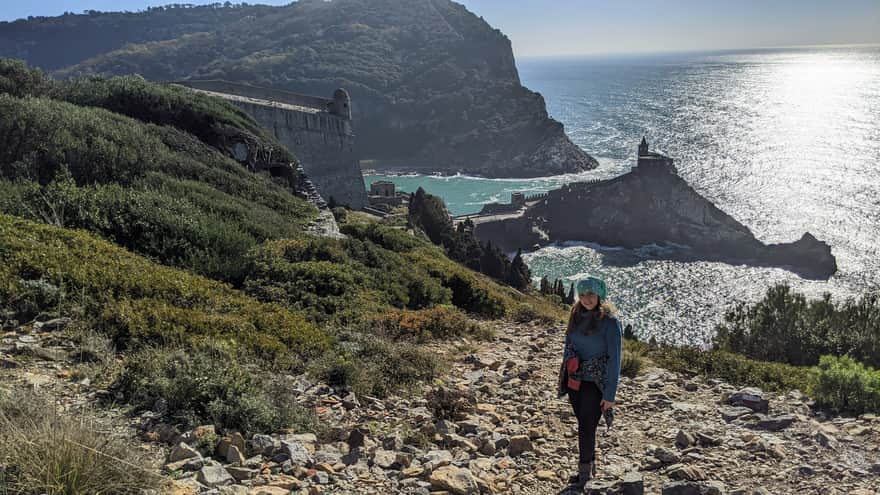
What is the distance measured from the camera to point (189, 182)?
59.0 ft

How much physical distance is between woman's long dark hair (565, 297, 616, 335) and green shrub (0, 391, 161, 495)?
3.97m

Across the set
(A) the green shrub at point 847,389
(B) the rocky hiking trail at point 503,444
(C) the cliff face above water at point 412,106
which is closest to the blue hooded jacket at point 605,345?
(B) the rocky hiking trail at point 503,444

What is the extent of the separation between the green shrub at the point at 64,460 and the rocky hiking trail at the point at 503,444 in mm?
417

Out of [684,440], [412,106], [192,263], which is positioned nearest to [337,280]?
[192,263]

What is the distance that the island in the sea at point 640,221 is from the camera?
3590 inches

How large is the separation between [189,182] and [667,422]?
15.4 m

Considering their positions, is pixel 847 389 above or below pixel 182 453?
below

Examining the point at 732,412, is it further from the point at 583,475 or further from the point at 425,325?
the point at 425,325

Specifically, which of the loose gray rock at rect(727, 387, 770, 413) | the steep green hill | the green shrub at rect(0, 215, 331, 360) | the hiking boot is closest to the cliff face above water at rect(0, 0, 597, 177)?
the steep green hill

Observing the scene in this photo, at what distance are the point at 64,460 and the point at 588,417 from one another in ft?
14.6

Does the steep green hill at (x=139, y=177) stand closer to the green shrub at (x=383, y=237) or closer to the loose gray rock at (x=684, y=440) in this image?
the green shrub at (x=383, y=237)

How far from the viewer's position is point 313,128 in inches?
1925

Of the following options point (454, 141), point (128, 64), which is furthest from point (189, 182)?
point (128, 64)

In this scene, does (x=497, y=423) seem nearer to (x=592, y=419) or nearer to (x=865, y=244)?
(x=592, y=419)
